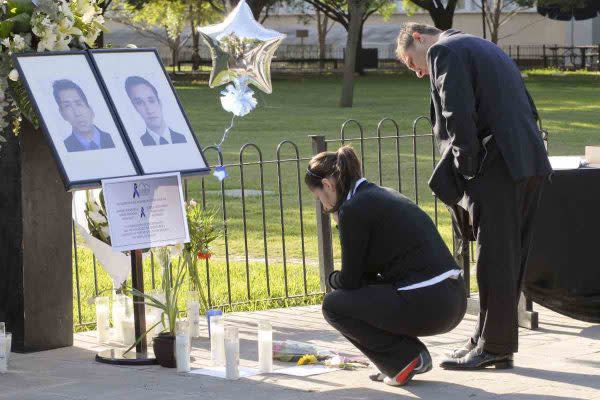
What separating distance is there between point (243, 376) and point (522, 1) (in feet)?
137

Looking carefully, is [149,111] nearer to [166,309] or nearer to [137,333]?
[166,309]

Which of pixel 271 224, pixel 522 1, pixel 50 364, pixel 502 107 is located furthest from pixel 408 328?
pixel 522 1

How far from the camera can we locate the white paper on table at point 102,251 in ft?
24.3

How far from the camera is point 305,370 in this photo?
6.48 metres

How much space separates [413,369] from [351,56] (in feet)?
86.1

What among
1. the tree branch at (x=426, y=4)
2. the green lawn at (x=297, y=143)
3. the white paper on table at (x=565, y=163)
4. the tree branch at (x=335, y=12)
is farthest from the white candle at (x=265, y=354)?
the tree branch at (x=335, y=12)

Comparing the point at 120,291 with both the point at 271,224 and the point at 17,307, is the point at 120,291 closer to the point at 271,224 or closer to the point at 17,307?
the point at 17,307

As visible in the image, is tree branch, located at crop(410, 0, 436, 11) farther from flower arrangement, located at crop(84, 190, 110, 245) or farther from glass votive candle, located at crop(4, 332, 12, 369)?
glass votive candle, located at crop(4, 332, 12, 369)

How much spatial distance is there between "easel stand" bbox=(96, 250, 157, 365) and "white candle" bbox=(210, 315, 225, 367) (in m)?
0.35

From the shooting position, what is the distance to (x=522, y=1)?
46375 millimetres

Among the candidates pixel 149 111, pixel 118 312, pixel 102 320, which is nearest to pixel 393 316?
pixel 149 111

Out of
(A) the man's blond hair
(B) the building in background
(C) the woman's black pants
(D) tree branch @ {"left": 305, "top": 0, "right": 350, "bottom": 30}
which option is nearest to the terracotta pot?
(C) the woman's black pants

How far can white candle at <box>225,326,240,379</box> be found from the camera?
625 centimetres

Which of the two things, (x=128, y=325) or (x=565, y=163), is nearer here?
(x=128, y=325)
